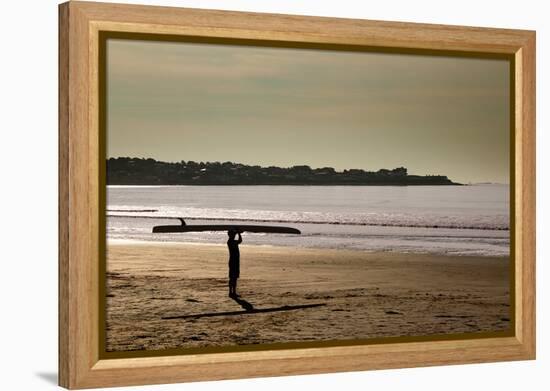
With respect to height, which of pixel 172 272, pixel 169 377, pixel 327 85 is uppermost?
pixel 327 85

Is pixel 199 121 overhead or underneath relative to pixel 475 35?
underneath

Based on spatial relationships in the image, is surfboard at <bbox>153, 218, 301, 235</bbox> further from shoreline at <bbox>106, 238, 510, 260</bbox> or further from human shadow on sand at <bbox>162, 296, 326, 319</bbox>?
human shadow on sand at <bbox>162, 296, 326, 319</bbox>

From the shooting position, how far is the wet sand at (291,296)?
7.43 metres

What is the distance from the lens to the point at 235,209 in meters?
7.76

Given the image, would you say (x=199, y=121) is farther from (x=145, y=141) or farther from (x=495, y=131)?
(x=495, y=131)

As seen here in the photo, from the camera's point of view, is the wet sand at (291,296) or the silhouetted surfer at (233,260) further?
the silhouetted surfer at (233,260)


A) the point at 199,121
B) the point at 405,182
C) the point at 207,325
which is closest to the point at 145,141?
the point at 199,121

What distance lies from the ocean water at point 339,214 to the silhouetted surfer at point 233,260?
51 mm

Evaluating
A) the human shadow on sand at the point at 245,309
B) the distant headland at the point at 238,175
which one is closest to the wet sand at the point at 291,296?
the human shadow on sand at the point at 245,309

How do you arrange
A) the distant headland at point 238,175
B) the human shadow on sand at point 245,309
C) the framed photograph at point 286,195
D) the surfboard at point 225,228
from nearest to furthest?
the framed photograph at point 286,195
the distant headland at point 238,175
the human shadow on sand at point 245,309
the surfboard at point 225,228

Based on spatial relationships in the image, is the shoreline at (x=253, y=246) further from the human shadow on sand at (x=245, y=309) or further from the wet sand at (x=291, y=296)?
the human shadow on sand at (x=245, y=309)

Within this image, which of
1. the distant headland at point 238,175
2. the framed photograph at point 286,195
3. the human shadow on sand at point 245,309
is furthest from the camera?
the human shadow on sand at point 245,309

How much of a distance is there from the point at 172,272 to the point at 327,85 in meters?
1.41

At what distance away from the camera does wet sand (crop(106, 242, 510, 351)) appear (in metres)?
7.43
